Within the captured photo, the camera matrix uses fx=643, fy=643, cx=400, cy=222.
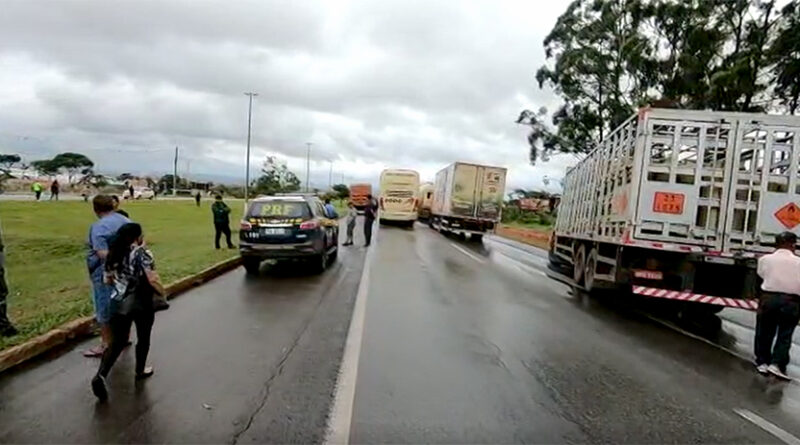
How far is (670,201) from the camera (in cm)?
1003

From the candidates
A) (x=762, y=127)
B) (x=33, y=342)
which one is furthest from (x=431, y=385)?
(x=762, y=127)

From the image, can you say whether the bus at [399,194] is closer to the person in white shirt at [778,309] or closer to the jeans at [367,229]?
the jeans at [367,229]

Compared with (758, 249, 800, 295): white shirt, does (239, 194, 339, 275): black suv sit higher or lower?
lower

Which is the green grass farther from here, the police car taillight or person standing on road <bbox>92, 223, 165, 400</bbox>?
the police car taillight

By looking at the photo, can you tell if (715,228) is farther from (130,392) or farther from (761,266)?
(130,392)

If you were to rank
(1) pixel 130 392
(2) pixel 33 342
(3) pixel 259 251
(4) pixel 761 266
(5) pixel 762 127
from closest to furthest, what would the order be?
(1) pixel 130 392 < (2) pixel 33 342 < (4) pixel 761 266 < (5) pixel 762 127 < (3) pixel 259 251

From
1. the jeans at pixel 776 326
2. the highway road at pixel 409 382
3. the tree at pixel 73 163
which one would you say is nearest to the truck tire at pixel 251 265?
the highway road at pixel 409 382

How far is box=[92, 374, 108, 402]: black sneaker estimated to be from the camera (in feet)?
17.4

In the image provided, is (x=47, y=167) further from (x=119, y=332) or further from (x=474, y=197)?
(x=119, y=332)

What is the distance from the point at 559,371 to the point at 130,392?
13.5ft

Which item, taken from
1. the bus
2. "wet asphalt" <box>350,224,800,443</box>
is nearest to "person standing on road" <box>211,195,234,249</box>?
"wet asphalt" <box>350,224,800,443</box>

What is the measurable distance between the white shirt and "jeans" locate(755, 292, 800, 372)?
0.08m

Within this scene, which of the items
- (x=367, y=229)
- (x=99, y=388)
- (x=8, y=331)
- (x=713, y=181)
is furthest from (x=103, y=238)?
(x=367, y=229)

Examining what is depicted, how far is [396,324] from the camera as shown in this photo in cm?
871
